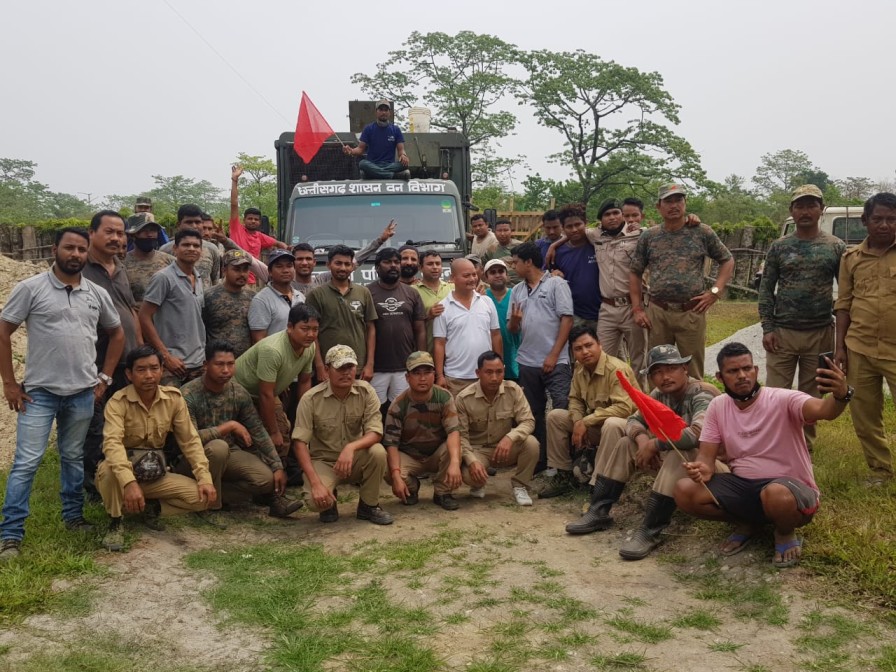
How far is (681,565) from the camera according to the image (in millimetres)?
4684

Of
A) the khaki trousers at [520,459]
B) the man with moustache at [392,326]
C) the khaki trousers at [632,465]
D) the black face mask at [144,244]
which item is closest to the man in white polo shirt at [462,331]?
the man with moustache at [392,326]

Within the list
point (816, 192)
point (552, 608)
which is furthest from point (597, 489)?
point (816, 192)

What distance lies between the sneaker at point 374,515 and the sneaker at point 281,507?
1.62 feet

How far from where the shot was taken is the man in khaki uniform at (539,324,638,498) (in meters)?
5.82

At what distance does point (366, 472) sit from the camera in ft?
18.8

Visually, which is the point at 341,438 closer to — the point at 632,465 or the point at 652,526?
the point at 632,465

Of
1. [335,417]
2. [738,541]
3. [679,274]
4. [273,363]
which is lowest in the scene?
[738,541]

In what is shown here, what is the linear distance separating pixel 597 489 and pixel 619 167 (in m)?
25.5

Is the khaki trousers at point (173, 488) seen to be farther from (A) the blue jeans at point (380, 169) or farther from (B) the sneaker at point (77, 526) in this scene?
(A) the blue jeans at point (380, 169)

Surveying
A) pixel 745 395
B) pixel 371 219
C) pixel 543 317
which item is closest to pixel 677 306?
pixel 543 317

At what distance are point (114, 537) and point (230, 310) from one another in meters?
1.98

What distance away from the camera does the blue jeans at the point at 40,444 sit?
14.9 feet

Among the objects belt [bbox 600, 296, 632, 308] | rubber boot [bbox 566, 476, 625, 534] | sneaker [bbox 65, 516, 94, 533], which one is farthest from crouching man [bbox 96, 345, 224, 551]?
belt [bbox 600, 296, 632, 308]

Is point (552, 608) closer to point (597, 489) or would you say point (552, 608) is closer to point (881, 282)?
point (597, 489)
